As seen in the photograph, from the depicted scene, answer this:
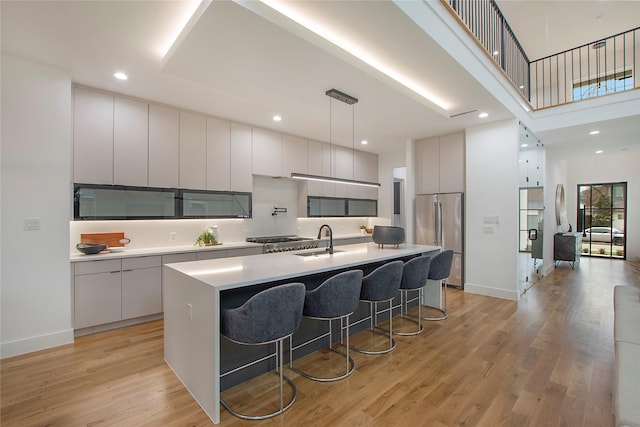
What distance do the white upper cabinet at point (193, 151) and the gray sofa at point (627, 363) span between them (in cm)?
447

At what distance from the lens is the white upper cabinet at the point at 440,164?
17.2ft

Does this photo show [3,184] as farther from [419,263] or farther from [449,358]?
[449,358]

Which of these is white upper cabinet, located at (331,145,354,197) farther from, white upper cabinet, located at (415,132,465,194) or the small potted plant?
the small potted plant

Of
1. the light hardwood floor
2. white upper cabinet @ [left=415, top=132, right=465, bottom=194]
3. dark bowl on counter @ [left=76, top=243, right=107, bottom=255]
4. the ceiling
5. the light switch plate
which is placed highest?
the ceiling

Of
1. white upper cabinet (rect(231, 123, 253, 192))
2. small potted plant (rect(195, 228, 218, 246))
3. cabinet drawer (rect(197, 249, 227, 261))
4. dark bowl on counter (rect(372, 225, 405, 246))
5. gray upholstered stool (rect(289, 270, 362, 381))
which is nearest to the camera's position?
gray upholstered stool (rect(289, 270, 362, 381))

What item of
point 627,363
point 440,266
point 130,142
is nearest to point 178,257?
point 130,142

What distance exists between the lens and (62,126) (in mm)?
3102

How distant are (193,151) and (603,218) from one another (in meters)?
11.2

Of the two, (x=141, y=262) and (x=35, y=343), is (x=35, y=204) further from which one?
(x=35, y=343)

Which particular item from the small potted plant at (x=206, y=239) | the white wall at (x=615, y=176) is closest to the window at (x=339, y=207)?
the small potted plant at (x=206, y=239)

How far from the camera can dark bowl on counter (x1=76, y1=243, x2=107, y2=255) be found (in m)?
3.33

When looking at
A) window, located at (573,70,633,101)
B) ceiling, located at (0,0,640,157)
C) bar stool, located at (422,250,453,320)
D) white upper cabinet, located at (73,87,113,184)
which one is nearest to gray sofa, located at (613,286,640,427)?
bar stool, located at (422,250,453,320)

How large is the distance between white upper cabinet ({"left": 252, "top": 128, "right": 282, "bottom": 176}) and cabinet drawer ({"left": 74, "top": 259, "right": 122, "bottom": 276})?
2.38 m

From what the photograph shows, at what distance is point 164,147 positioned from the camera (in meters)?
4.04
